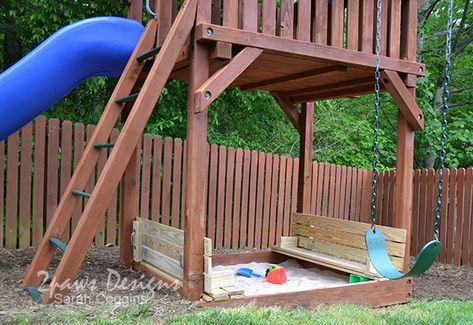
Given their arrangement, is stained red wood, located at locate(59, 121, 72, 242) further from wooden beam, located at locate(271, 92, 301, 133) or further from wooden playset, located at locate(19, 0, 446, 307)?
wooden beam, located at locate(271, 92, 301, 133)

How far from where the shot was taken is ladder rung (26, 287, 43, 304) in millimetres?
4516

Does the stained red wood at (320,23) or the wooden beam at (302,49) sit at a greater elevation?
the stained red wood at (320,23)

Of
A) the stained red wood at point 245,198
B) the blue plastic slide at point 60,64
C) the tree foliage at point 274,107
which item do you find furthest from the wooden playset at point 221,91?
the tree foliage at point 274,107

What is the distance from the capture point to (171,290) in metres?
4.98

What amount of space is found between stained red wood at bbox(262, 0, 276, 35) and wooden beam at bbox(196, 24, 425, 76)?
0.10 meters

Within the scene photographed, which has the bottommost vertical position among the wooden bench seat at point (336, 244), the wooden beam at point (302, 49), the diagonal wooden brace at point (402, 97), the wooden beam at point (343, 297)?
the wooden beam at point (343, 297)

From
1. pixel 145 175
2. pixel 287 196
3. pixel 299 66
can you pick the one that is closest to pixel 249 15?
pixel 299 66

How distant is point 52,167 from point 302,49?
13.4ft

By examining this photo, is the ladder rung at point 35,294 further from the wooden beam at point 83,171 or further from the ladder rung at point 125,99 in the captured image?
the ladder rung at point 125,99

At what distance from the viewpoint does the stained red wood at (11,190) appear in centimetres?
688

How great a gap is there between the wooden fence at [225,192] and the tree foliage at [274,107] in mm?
1032

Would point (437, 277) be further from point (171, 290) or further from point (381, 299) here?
point (171, 290)

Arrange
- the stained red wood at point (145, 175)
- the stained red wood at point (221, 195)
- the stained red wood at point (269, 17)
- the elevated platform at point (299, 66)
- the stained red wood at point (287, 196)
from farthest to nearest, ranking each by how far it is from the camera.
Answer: the stained red wood at point (287, 196) → the stained red wood at point (221, 195) → the stained red wood at point (145, 175) → the stained red wood at point (269, 17) → the elevated platform at point (299, 66)

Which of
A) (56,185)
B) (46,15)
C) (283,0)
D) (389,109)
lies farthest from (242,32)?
(389,109)
